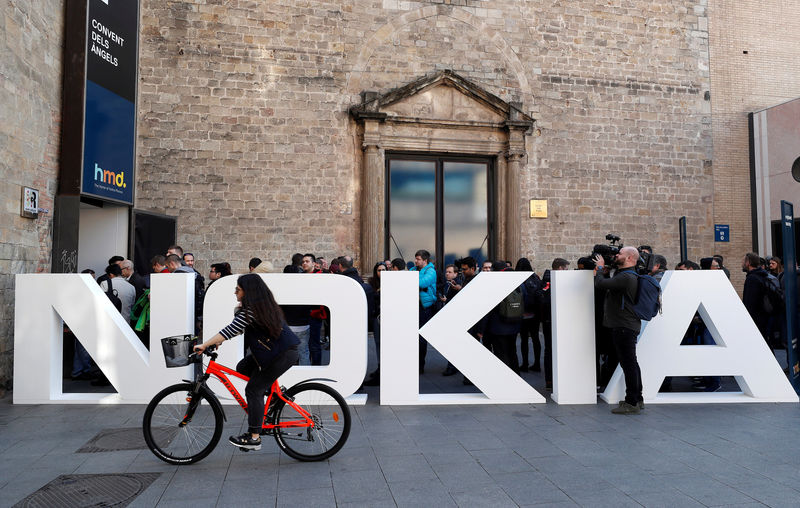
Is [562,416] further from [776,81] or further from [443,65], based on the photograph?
[776,81]

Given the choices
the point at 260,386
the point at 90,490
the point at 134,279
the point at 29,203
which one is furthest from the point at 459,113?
the point at 90,490

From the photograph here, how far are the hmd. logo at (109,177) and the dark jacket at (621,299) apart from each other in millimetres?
7240

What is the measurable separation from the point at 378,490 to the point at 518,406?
2.83 meters

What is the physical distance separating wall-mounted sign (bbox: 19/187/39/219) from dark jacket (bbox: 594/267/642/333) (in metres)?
6.86

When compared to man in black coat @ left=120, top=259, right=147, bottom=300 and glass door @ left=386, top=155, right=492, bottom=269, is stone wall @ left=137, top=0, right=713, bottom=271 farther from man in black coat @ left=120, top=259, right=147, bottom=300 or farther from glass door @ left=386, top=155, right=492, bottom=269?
man in black coat @ left=120, top=259, right=147, bottom=300

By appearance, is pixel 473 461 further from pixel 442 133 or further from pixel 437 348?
pixel 442 133

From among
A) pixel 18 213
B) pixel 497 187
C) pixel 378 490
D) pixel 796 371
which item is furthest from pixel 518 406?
pixel 497 187

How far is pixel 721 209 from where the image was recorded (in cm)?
1518

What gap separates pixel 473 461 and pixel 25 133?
6.69m

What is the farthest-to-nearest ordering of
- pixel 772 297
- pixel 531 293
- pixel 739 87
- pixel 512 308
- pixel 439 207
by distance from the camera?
pixel 739 87 < pixel 439 207 < pixel 531 293 < pixel 772 297 < pixel 512 308

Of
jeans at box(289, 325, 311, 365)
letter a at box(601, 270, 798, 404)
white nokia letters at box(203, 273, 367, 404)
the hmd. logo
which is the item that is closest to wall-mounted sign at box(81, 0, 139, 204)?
the hmd. logo

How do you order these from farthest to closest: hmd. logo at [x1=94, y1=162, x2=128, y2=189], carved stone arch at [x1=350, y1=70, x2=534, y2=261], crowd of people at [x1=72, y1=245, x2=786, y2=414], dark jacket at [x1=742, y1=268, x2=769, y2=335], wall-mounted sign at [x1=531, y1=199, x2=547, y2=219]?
wall-mounted sign at [x1=531, y1=199, x2=547, y2=219] → carved stone arch at [x1=350, y1=70, x2=534, y2=261] → hmd. logo at [x1=94, y1=162, x2=128, y2=189] → dark jacket at [x1=742, y1=268, x2=769, y2=335] → crowd of people at [x1=72, y1=245, x2=786, y2=414]

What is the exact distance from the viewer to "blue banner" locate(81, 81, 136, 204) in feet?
27.4

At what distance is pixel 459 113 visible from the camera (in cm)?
1353
